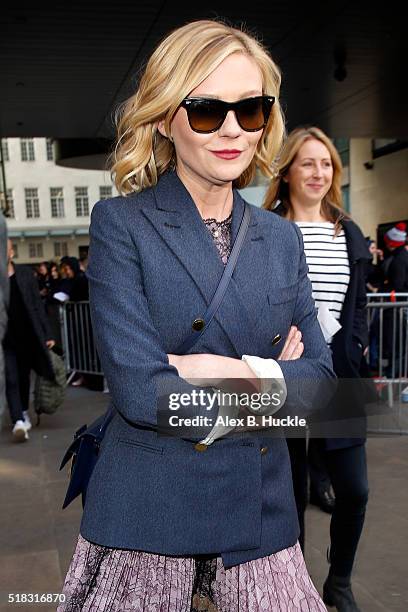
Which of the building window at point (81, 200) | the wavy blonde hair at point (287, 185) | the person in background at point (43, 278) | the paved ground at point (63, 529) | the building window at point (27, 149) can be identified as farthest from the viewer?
the building window at point (81, 200)

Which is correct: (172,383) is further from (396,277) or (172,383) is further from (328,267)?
(396,277)

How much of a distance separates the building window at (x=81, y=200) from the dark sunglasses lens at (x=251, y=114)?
172 feet

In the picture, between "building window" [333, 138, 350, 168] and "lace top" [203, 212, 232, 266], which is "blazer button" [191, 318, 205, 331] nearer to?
"lace top" [203, 212, 232, 266]

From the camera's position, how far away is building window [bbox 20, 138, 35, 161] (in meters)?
50.7

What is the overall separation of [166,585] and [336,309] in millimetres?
1734

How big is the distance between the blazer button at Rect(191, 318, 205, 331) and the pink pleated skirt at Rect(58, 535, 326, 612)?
0.54 meters

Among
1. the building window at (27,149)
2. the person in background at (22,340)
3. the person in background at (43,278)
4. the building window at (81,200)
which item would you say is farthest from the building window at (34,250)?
the person in background at (22,340)

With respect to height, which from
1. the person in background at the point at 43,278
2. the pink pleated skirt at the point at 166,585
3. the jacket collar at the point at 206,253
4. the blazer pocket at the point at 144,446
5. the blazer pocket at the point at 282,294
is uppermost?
the jacket collar at the point at 206,253

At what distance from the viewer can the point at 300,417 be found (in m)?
1.55

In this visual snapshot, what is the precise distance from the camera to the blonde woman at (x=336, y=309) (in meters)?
2.86

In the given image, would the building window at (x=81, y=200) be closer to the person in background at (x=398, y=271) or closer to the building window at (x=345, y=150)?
the building window at (x=345, y=150)

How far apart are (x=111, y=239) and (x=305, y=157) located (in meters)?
1.79

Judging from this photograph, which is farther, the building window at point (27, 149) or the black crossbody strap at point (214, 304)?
the building window at point (27, 149)

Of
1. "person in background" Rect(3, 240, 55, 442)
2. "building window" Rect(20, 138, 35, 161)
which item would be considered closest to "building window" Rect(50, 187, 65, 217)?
"building window" Rect(20, 138, 35, 161)
